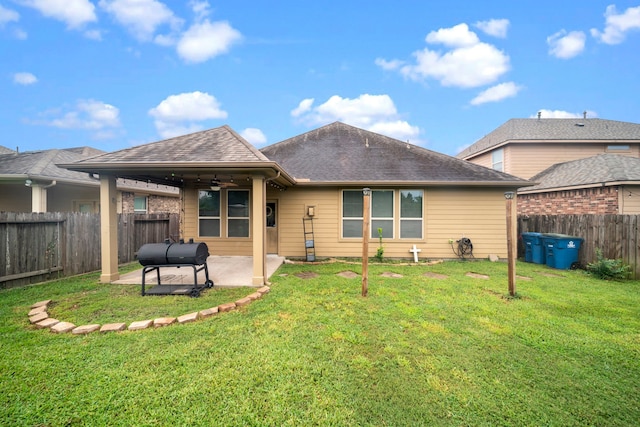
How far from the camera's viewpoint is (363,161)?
8.82 metres

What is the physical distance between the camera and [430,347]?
9.24 ft

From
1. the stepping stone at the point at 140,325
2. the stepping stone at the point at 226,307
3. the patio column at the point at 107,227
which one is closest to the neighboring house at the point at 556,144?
the stepping stone at the point at 226,307

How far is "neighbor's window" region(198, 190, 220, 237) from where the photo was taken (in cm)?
840

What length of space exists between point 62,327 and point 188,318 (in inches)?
56.5

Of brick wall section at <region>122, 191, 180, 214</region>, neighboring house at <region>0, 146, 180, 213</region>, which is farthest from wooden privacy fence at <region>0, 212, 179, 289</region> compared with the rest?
brick wall section at <region>122, 191, 180, 214</region>

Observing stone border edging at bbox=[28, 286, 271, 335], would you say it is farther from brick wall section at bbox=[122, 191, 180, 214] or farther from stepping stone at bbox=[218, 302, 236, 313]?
brick wall section at bbox=[122, 191, 180, 214]

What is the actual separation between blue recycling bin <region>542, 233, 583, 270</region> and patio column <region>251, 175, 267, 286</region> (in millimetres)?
7821

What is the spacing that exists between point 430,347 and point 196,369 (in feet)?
7.85

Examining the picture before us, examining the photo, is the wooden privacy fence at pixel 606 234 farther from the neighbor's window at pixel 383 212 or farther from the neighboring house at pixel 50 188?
the neighboring house at pixel 50 188

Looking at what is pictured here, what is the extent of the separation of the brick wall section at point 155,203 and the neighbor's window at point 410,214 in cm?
1079

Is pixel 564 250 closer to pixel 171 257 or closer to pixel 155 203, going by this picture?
pixel 171 257

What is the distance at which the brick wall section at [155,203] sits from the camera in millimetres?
10578

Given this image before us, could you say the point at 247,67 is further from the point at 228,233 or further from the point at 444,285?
the point at 444,285

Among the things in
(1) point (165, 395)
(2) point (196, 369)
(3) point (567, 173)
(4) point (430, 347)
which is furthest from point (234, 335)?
(3) point (567, 173)
